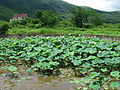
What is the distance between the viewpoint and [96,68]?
564 centimetres

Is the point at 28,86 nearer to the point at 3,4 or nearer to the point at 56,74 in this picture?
the point at 56,74

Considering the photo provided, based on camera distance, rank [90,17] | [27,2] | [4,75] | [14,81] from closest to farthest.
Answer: [14,81] < [4,75] < [90,17] < [27,2]

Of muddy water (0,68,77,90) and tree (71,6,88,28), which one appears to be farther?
tree (71,6,88,28)

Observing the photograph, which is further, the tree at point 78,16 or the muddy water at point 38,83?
the tree at point 78,16

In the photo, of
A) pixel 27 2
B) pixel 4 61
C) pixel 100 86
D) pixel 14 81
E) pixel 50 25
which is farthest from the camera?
pixel 27 2

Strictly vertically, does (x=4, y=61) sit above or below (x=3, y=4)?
below

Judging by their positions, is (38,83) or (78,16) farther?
(78,16)

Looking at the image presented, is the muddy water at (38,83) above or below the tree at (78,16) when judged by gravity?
below

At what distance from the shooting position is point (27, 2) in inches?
6388

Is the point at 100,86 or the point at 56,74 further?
the point at 56,74

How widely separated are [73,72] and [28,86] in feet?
5.58

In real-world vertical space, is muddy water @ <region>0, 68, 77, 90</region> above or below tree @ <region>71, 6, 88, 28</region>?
below

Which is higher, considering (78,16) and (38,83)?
(78,16)

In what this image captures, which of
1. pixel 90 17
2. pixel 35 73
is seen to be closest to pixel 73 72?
pixel 35 73
